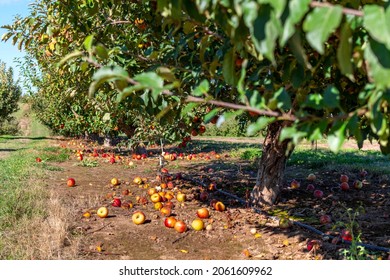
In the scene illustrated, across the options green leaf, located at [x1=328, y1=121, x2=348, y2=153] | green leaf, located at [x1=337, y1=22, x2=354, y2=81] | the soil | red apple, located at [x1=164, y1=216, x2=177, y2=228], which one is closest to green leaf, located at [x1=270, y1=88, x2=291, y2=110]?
green leaf, located at [x1=328, y1=121, x2=348, y2=153]

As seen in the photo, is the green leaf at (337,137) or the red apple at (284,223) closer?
the green leaf at (337,137)

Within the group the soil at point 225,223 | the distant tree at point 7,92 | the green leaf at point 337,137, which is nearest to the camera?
the green leaf at point 337,137

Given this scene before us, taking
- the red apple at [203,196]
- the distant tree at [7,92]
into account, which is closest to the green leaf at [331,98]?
the red apple at [203,196]

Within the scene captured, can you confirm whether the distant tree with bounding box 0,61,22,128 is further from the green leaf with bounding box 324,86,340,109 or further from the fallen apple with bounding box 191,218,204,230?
the green leaf with bounding box 324,86,340,109

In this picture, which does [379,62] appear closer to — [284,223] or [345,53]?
[345,53]

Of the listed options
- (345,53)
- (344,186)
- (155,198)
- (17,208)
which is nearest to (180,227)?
(155,198)

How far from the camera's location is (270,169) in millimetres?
5590

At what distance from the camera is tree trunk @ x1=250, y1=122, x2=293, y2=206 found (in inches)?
213

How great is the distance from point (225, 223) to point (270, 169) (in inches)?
38.6

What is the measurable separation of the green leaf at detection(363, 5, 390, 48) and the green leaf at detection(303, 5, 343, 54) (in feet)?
0.23

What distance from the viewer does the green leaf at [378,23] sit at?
1017mm

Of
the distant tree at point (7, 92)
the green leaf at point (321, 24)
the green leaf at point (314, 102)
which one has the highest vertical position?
the green leaf at point (321, 24)

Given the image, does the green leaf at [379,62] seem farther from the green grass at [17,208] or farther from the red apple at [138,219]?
the red apple at [138,219]

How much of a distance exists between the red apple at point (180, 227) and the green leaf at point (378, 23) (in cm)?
404
